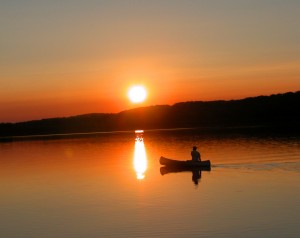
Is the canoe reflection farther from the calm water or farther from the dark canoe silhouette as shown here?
the calm water

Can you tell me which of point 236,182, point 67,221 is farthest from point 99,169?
point 67,221

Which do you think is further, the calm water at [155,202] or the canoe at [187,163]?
the canoe at [187,163]

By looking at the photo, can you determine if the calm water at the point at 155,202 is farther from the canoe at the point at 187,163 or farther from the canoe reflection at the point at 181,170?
the canoe at the point at 187,163

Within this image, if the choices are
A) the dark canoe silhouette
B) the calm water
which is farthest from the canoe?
the calm water

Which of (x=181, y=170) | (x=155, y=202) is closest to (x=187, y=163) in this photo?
(x=181, y=170)

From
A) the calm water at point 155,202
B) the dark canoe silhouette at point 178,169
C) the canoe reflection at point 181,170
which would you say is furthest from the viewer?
the dark canoe silhouette at point 178,169

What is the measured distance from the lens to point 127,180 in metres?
33.5

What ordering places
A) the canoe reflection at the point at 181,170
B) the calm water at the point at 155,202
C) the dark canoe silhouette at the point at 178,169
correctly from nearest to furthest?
the calm water at the point at 155,202 < the canoe reflection at the point at 181,170 < the dark canoe silhouette at the point at 178,169

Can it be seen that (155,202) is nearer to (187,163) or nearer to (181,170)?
(187,163)

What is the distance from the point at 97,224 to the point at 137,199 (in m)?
5.68

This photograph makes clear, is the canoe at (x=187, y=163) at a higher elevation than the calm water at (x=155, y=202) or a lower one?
higher

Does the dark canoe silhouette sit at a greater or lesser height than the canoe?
lesser

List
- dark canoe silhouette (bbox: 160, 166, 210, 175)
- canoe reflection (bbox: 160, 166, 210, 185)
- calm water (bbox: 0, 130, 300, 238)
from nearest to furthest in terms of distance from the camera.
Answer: calm water (bbox: 0, 130, 300, 238) → canoe reflection (bbox: 160, 166, 210, 185) → dark canoe silhouette (bbox: 160, 166, 210, 175)

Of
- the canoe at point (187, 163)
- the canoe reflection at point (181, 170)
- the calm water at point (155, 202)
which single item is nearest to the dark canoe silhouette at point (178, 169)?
the canoe reflection at point (181, 170)
